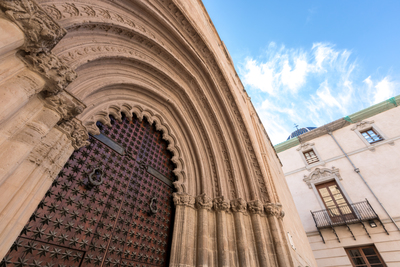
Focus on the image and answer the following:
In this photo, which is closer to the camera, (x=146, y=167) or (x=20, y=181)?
(x=20, y=181)

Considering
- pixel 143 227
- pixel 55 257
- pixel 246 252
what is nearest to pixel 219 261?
pixel 246 252

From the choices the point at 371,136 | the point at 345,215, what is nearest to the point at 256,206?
the point at 345,215

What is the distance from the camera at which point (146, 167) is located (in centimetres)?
370

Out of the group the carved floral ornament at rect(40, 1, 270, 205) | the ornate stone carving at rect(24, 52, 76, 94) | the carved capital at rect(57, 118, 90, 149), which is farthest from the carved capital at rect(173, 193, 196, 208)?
the ornate stone carving at rect(24, 52, 76, 94)

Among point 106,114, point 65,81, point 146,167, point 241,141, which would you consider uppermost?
point 241,141

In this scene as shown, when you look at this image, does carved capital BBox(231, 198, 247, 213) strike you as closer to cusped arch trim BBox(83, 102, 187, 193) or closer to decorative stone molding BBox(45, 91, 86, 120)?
cusped arch trim BBox(83, 102, 187, 193)

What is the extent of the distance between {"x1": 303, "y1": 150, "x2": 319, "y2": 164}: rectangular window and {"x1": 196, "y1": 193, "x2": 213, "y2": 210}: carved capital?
35.0ft

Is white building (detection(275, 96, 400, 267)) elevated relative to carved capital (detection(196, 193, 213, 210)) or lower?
elevated

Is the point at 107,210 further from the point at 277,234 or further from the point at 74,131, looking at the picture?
the point at 277,234

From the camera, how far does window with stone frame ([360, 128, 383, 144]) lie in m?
10.7

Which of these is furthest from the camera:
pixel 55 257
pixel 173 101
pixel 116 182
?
pixel 173 101

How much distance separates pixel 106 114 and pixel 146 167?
4.07 feet

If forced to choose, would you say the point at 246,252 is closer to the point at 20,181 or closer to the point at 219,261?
the point at 219,261

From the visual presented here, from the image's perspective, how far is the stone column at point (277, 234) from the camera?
3.48 metres
